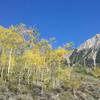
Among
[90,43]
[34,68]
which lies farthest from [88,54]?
[34,68]

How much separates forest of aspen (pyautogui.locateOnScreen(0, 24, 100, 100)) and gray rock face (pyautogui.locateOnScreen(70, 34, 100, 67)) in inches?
2502

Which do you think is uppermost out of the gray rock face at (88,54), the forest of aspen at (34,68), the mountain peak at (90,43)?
the mountain peak at (90,43)

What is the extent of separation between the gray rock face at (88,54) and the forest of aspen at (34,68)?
63557 millimetres

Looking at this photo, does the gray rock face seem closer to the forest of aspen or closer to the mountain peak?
the mountain peak

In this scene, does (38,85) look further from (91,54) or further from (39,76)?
(91,54)

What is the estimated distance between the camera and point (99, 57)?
14275 cm

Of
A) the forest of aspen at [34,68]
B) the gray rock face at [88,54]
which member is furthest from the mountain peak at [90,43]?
the forest of aspen at [34,68]

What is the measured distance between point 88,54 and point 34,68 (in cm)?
8490

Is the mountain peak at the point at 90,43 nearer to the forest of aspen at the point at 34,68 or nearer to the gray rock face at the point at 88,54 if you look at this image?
the gray rock face at the point at 88,54

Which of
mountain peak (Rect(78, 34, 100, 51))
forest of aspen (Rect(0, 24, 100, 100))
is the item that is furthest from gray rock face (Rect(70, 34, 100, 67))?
forest of aspen (Rect(0, 24, 100, 100))

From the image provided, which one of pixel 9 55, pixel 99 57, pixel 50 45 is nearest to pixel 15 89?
pixel 9 55

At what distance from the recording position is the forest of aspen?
2441 inches

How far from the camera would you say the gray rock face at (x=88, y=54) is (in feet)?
465

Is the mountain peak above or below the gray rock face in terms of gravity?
above
